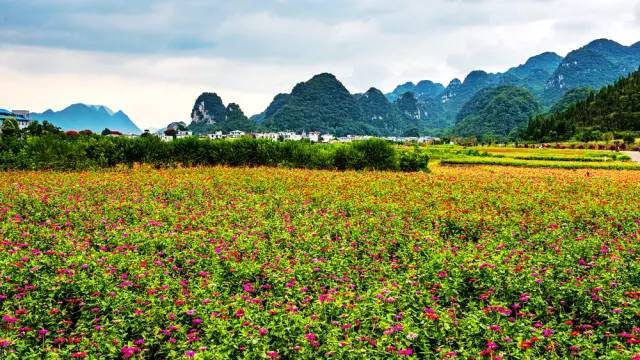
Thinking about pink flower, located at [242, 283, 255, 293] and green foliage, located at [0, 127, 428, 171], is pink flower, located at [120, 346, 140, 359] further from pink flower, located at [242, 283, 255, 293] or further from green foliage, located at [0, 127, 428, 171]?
green foliage, located at [0, 127, 428, 171]

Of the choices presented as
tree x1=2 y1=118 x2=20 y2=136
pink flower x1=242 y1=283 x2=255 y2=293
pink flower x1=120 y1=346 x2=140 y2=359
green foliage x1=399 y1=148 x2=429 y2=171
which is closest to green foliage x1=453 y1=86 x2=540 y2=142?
green foliage x1=399 y1=148 x2=429 y2=171

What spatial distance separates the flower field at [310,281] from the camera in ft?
15.3

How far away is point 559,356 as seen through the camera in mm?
4715

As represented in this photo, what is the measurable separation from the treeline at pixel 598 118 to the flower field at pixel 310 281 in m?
79.2

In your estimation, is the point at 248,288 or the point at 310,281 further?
the point at 310,281

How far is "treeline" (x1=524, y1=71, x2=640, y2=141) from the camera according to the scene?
274ft

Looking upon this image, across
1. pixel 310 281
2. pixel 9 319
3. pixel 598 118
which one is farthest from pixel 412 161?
pixel 598 118

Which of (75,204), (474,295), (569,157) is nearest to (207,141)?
(75,204)

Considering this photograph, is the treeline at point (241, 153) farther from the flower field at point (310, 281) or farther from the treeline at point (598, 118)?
the treeline at point (598, 118)

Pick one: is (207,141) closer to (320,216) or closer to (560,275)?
(320,216)

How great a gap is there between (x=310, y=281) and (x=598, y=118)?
100.0m

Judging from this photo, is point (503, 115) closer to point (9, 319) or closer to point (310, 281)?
point (310, 281)

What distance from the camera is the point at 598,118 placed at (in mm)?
89000

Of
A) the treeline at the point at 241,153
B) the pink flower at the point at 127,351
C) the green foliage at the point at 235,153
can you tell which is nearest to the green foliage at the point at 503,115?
the treeline at the point at 241,153
